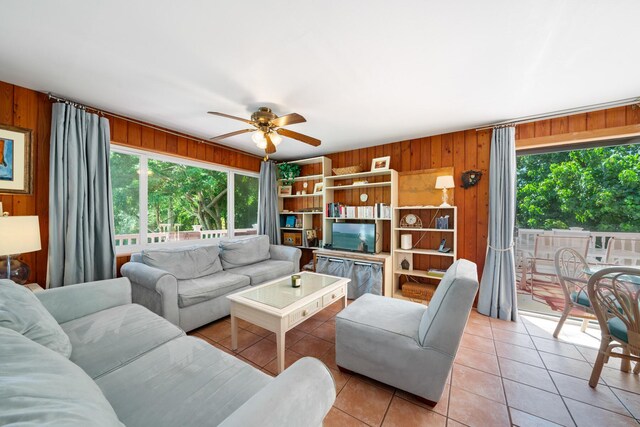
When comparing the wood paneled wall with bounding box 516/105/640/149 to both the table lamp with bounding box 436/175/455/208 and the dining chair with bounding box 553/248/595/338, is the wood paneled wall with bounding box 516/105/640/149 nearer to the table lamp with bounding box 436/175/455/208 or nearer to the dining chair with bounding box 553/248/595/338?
the table lamp with bounding box 436/175/455/208

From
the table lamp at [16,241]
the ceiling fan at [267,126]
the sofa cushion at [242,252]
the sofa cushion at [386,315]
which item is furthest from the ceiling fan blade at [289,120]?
the table lamp at [16,241]

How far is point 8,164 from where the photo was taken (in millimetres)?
1956

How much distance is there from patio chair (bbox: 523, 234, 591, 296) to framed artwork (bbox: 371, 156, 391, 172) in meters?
2.10

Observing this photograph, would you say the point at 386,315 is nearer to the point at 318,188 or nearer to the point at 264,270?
the point at 264,270

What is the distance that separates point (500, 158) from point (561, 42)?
1.41 metres

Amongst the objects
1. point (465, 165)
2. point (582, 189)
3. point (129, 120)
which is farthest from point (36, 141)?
point (582, 189)

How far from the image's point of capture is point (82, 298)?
168cm

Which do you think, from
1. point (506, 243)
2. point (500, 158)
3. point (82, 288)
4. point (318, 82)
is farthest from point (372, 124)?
point (82, 288)

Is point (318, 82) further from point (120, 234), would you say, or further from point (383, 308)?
point (120, 234)

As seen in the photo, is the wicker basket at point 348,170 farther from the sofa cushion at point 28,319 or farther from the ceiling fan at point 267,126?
the sofa cushion at point 28,319

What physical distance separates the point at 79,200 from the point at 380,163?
3.49 meters

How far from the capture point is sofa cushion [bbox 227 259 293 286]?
115 inches

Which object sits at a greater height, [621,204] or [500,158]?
[500,158]

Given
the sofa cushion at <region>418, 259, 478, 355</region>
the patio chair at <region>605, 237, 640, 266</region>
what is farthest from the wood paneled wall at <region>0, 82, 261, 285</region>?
the patio chair at <region>605, 237, 640, 266</region>
